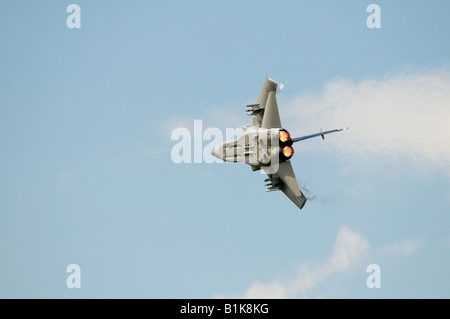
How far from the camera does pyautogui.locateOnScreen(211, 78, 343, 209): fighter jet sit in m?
66.6

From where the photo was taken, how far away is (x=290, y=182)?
68250 millimetres

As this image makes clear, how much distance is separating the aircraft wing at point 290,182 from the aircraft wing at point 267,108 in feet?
12.4

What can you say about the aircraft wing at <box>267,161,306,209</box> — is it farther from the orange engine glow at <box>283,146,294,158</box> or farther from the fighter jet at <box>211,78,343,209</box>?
the orange engine glow at <box>283,146,294,158</box>

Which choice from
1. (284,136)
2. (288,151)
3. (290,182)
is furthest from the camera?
(290,182)

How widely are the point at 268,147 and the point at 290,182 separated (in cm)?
378

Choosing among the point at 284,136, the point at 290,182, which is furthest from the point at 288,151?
the point at 290,182

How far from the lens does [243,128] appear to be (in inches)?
2768

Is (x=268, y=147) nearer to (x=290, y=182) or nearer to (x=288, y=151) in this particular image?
(x=288, y=151)

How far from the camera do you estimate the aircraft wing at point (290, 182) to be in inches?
2678
